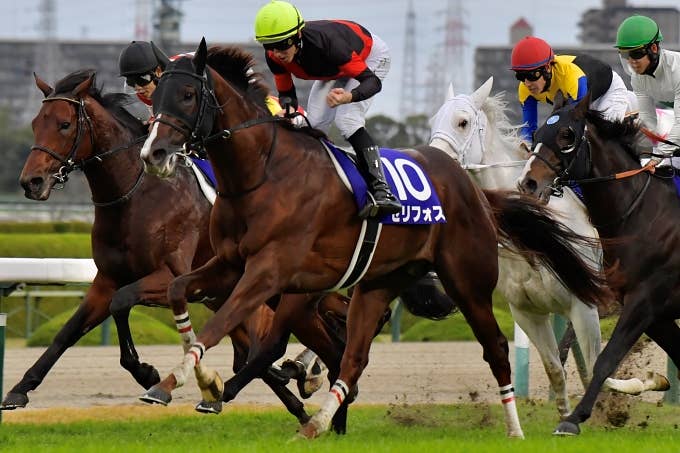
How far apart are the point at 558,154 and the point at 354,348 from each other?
1.35 metres

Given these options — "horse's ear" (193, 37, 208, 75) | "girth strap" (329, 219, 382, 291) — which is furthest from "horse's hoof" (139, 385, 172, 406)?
"horse's ear" (193, 37, 208, 75)

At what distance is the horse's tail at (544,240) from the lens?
7.11m

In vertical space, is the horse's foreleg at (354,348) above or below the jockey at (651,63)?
below

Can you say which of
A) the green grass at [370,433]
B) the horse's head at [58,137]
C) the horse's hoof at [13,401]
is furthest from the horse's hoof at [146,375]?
the horse's head at [58,137]

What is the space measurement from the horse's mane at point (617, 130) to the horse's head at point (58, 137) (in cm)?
252

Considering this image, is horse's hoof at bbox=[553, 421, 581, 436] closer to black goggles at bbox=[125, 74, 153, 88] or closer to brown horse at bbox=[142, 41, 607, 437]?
brown horse at bbox=[142, 41, 607, 437]

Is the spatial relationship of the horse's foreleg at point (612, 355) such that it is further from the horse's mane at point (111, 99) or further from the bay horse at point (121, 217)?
the horse's mane at point (111, 99)

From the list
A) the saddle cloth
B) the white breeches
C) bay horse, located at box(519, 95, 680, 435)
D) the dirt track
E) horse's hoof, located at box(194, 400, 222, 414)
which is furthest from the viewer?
the dirt track

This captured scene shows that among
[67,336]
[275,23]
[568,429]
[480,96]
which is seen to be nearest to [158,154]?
[275,23]

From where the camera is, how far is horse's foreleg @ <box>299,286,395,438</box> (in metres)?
5.97

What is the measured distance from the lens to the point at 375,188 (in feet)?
20.4

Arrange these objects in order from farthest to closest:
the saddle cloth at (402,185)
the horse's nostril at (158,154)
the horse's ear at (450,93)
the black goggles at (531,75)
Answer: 1. the horse's ear at (450,93)
2. the black goggles at (531,75)
3. the saddle cloth at (402,185)
4. the horse's nostril at (158,154)

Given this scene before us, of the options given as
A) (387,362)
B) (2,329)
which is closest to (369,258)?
A: (2,329)

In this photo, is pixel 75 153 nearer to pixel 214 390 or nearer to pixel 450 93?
pixel 214 390
